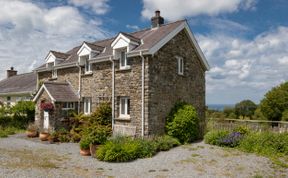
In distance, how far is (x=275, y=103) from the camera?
139 feet

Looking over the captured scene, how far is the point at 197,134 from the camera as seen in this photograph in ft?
59.3

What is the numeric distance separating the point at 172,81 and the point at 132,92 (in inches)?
113

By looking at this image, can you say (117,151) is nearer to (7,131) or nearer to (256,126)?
(256,126)

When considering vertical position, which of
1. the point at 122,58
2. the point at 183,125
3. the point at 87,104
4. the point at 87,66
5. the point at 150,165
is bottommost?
the point at 150,165

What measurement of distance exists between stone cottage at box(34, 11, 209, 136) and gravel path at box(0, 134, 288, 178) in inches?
138

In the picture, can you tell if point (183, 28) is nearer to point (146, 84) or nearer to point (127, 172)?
point (146, 84)

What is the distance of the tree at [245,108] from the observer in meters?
56.2

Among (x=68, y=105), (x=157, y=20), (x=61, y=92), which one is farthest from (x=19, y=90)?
(x=157, y=20)

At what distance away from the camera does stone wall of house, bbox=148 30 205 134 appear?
1658cm

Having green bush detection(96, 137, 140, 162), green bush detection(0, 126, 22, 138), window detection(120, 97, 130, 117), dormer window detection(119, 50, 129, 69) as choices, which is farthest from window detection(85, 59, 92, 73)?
green bush detection(96, 137, 140, 162)

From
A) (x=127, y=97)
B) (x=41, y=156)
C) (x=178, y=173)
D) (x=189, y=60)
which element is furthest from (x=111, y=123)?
(x=178, y=173)

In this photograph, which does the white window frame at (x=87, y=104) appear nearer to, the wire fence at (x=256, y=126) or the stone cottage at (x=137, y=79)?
the stone cottage at (x=137, y=79)

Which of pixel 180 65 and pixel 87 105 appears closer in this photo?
pixel 180 65

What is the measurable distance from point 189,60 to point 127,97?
5.54 meters
